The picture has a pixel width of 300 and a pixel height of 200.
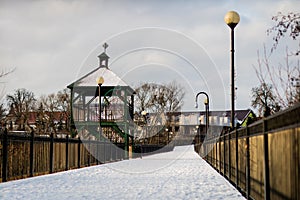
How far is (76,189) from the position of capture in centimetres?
1024

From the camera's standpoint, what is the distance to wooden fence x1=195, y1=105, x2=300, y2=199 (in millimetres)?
4445

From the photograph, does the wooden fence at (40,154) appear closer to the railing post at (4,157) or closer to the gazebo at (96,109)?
the railing post at (4,157)

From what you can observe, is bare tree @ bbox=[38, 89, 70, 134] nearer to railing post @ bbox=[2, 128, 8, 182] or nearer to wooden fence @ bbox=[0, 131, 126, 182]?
wooden fence @ bbox=[0, 131, 126, 182]

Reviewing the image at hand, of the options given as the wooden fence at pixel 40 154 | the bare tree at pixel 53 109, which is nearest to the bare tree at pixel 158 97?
the bare tree at pixel 53 109

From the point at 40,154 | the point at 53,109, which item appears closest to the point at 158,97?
the point at 53,109

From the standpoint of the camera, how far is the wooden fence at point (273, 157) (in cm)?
445

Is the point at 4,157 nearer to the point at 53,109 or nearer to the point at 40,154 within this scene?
the point at 40,154

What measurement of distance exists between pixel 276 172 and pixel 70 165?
13.2 meters

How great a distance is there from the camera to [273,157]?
18.4 ft

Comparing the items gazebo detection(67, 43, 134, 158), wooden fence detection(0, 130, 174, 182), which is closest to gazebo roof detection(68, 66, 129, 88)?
gazebo detection(67, 43, 134, 158)

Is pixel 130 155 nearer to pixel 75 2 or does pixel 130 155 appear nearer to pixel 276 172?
pixel 75 2

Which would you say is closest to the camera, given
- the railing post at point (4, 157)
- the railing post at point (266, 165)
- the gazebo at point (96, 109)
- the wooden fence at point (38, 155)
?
the railing post at point (266, 165)

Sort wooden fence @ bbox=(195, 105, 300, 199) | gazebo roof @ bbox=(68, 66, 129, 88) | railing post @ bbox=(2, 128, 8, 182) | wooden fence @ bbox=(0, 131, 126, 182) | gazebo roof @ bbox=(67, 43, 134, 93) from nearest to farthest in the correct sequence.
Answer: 1. wooden fence @ bbox=(195, 105, 300, 199)
2. railing post @ bbox=(2, 128, 8, 182)
3. wooden fence @ bbox=(0, 131, 126, 182)
4. gazebo roof @ bbox=(67, 43, 134, 93)
5. gazebo roof @ bbox=(68, 66, 129, 88)

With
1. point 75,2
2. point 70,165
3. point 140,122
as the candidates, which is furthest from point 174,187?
point 140,122
